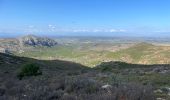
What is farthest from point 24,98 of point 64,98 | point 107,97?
point 107,97

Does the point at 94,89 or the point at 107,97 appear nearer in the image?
the point at 107,97

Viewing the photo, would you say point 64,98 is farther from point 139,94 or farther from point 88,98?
point 139,94

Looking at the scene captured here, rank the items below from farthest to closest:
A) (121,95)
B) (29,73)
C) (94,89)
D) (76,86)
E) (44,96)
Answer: (29,73)
(76,86)
(94,89)
(44,96)
(121,95)

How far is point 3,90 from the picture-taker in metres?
11.4

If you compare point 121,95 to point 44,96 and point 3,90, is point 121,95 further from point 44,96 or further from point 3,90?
point 3,90

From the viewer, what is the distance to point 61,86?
12227mm

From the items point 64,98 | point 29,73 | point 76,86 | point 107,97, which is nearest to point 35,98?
point 64,98

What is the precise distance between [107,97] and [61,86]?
4.48 metres

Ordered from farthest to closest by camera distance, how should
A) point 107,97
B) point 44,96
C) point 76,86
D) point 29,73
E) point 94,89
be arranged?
1. point 29,73
2. point 76,86
3. point 94,89
4. point 44,96
5. point 107,97

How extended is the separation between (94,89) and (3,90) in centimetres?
348

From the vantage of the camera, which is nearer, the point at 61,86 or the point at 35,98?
the point at 35,98

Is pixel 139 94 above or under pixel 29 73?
above

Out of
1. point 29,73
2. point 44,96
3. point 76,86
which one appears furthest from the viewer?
point 29,73

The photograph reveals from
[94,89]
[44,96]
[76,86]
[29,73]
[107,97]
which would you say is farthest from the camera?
[29,73]
